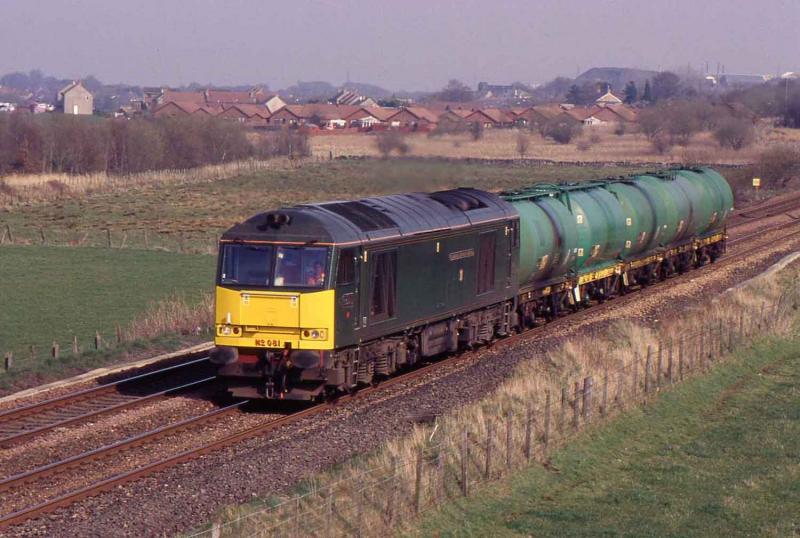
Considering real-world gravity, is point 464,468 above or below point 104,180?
above

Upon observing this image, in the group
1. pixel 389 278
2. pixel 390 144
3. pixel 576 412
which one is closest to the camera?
pixel 576 412

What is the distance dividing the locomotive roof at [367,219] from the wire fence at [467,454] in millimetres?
3571

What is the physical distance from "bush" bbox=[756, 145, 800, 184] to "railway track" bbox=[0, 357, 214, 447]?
57531 mm

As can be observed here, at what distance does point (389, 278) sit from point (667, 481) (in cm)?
631

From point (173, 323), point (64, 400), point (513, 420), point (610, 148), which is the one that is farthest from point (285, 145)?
point (513, 420)

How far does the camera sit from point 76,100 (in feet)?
552

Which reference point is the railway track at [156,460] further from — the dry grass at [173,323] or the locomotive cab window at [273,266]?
the dry grass at [173,323]

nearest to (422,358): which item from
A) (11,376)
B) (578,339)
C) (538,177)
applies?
(578,339)

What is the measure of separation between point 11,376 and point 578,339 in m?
11.6

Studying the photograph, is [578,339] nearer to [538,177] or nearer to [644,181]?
[644,181]

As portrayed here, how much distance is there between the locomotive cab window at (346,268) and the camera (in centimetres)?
1766

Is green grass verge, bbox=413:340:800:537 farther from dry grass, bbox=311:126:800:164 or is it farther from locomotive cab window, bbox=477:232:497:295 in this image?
dry grass, bbox=311:126:800:164

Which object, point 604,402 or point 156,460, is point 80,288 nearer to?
point 156,460

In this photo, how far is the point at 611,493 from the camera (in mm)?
14469
